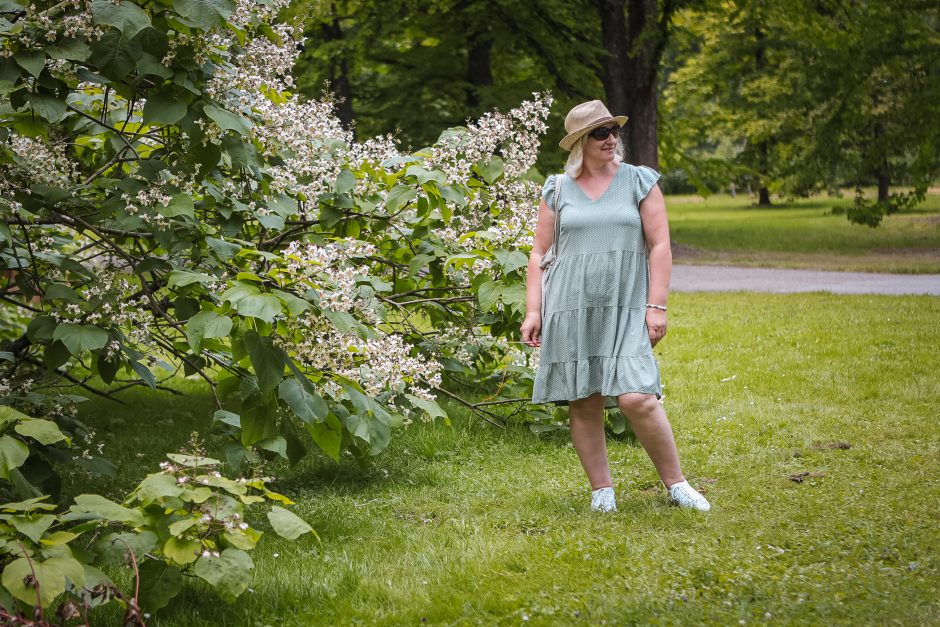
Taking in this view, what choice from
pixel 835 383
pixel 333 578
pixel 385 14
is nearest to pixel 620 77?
pixel 385 14

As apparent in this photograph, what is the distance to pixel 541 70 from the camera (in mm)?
18469

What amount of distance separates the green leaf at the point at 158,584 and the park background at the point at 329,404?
1 cm

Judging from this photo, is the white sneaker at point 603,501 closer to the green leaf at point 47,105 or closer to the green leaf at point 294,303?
the green leaf at point 294,303

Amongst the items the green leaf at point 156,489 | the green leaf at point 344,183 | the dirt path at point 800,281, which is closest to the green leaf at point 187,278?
the green leaf at point 156,489

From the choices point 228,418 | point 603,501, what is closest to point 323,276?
point 228,418

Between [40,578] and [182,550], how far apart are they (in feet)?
1.62

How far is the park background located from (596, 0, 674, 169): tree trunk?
800 centimetres

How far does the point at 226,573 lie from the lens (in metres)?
3.26

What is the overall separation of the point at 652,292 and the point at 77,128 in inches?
124

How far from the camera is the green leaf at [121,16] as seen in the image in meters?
3.49

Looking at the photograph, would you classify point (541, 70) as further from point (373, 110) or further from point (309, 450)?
point (309, 450)

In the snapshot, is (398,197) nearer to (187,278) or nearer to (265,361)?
(187,278)

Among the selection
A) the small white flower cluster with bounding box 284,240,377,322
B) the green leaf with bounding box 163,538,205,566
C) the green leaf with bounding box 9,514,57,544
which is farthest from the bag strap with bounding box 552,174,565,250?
the green leaf with bounding box 9,514,57,544

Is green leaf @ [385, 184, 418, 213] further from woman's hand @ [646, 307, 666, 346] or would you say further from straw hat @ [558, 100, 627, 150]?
woman's hand @ [646, 307, 666, 346]
